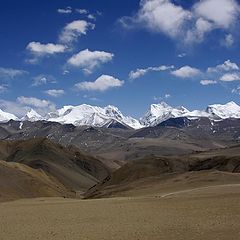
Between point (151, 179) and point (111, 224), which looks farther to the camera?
point (151, 179)

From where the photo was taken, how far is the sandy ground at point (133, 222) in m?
32.6

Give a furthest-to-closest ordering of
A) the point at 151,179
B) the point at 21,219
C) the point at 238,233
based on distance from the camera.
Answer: the point at 151,179
the point at 21,219
the point at 238,233

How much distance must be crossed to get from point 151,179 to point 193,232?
291 feet

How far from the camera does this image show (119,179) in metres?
167

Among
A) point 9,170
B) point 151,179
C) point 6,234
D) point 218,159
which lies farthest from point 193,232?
point 218,159

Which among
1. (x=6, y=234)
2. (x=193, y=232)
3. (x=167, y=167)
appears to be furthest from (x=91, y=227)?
(x=167, y=167)

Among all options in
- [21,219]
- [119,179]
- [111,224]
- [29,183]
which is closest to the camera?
[111,224]

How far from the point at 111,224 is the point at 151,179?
82639 mm

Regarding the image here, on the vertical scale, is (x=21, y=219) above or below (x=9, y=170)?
below

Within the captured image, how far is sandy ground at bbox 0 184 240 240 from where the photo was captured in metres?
32.6

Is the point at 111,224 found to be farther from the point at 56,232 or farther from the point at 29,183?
the point at 29,183

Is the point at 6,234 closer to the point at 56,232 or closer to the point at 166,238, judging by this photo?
the point at 56,232

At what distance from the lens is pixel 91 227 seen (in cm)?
3778

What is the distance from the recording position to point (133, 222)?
1538 inches
